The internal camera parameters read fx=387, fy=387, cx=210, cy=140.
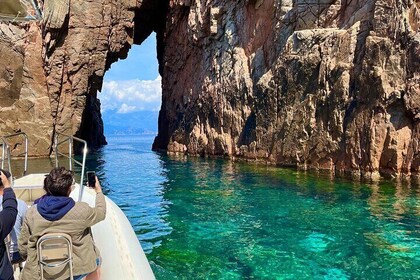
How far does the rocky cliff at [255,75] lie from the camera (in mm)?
18422

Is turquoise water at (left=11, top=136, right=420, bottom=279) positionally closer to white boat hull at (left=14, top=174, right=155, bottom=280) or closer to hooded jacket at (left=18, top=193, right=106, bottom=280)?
white boat hull at (left=14, top=174, right=155, bottom=280)

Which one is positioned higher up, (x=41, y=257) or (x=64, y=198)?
(x=64, y=198)

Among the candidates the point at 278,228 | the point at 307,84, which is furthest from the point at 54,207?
the point at 307,84

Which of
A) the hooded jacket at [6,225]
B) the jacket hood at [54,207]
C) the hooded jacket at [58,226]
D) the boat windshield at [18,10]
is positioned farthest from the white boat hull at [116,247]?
the boat windshield at [18,10]

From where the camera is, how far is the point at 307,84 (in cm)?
2384

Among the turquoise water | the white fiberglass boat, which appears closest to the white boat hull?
the white fiberglass boat

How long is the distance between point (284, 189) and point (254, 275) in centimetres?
970

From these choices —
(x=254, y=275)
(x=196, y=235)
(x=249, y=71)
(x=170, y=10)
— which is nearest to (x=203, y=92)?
(x=249, y=71)

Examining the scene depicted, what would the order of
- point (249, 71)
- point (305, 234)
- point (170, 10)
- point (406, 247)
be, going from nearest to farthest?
point (406, 247) → point (305, 234) → point (249, 71) → point (170, 10)

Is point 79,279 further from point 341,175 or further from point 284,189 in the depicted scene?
point 341,175

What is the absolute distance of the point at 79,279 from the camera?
149 inches

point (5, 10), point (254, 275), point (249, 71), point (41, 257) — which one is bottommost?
point (254, 275)

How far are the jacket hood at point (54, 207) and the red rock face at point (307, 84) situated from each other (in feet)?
57.1

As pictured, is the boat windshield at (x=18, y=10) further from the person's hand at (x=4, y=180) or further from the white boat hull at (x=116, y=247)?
the person's hand at (x=4, y=180)
